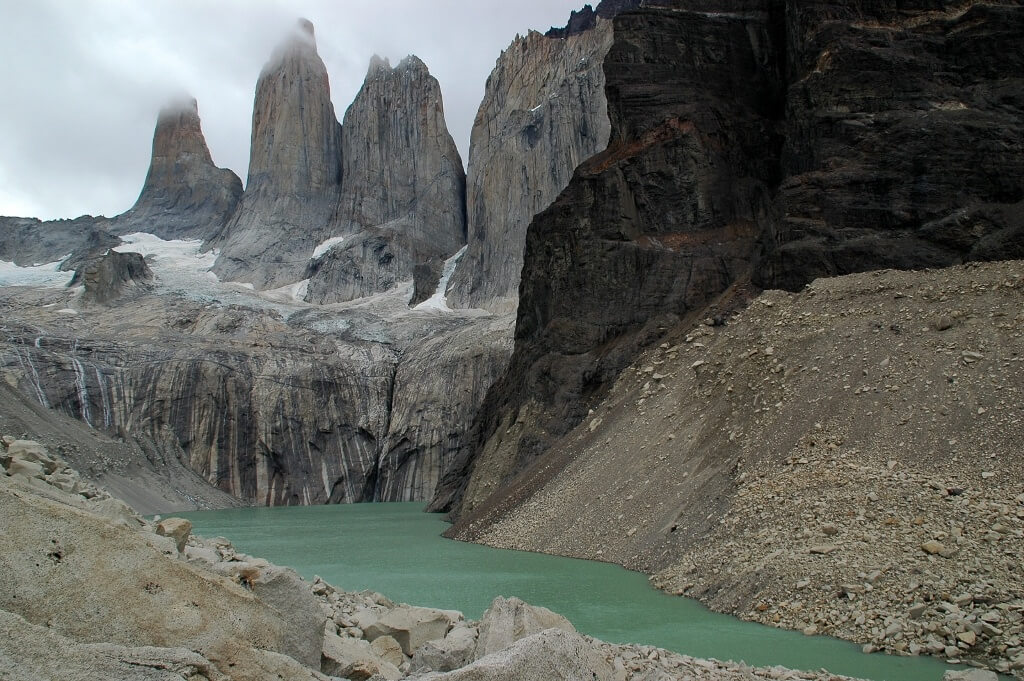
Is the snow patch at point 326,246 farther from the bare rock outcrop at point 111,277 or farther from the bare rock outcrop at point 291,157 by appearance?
the bare rock outcrop at point 111,277

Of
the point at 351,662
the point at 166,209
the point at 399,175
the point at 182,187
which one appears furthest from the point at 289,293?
the point at 351,662

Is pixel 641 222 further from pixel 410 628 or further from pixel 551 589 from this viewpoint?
pixel 410 628

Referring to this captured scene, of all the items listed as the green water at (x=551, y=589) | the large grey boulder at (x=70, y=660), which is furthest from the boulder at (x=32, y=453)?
the large grey boulder at (x=70, y=660)

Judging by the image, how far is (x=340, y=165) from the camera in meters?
90.4

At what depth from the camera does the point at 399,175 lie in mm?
85375

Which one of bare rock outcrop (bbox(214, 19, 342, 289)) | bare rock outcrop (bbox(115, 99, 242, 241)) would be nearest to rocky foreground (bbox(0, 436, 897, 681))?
bare rock outcrop (bbox(214, 19, 342, 289))

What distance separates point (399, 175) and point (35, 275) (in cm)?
3656

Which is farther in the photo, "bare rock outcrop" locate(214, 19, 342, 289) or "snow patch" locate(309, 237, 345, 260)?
"bare rock outcrop" locate(214, 19, 342, 289)

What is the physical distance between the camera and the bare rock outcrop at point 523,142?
66.1 metres

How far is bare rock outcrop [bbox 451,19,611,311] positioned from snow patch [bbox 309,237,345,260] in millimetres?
14364

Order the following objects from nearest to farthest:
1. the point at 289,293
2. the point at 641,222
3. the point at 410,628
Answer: the point at 410,628
the point at 641,222
the point at 289,293

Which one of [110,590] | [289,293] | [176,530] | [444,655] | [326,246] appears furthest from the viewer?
[326,246]

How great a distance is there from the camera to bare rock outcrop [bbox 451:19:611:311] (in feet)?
217

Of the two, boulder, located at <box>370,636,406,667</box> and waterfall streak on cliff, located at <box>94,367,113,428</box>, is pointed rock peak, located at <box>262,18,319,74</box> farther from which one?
boulder, located at <box>370,636,406,667</box>
